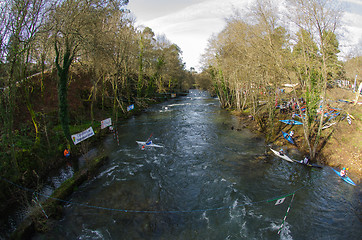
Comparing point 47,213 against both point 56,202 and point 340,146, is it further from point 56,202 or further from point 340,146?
point 340,146

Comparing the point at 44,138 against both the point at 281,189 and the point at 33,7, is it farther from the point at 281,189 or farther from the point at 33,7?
the point at 281,189

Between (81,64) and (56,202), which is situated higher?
(81,64)

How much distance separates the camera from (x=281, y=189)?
36.9 feet

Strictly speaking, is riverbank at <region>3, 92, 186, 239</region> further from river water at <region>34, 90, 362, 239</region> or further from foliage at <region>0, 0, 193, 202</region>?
foliage at <region>0, 0, 193, 202</region>

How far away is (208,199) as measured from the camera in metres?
10.5

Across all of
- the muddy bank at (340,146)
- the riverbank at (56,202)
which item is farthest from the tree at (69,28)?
the muddy bank at (340,146)

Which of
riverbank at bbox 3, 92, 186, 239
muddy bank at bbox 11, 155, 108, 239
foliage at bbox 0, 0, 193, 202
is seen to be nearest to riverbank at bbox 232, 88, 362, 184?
riverbank at bbox 3, 92, 186, 239

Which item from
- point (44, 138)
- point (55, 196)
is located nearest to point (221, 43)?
point (44, 138)

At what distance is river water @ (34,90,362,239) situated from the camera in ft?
27.2

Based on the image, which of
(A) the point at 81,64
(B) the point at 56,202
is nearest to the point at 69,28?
(A) the point at 81,64

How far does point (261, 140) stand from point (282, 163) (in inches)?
210

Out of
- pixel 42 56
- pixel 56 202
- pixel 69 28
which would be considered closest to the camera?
pixel 56 202

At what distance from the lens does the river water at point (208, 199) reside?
8297mm

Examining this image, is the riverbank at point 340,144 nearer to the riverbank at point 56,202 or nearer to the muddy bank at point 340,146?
the muddy bank at point 340,146
